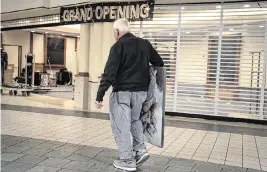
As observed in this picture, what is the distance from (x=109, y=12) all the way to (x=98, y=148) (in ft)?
13.4

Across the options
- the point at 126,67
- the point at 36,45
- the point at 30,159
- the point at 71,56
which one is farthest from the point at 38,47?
the point at 126,67

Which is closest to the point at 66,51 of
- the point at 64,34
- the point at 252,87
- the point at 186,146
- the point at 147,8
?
the point at 64,34

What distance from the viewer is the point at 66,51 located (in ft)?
63.9

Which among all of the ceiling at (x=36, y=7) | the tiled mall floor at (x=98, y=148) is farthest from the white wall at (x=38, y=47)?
the tiled mall floor at (x=98, y=148)

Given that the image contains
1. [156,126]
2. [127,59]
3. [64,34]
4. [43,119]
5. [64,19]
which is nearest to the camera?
[127,59]

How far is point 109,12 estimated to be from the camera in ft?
25.2

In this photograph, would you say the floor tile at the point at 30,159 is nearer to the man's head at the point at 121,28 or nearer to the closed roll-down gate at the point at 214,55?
the man's head at the point at 121,28

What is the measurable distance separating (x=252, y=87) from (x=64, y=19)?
4.84 m

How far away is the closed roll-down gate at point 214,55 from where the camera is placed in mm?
7066

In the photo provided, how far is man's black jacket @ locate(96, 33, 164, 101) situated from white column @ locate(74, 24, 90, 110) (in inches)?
190

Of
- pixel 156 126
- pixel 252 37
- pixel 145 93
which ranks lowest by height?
pixel 156 126

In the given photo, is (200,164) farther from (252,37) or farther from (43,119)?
(252,37)

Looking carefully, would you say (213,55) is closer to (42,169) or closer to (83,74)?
(83,74)

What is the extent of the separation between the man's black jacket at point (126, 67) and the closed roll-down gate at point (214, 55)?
4.22m
